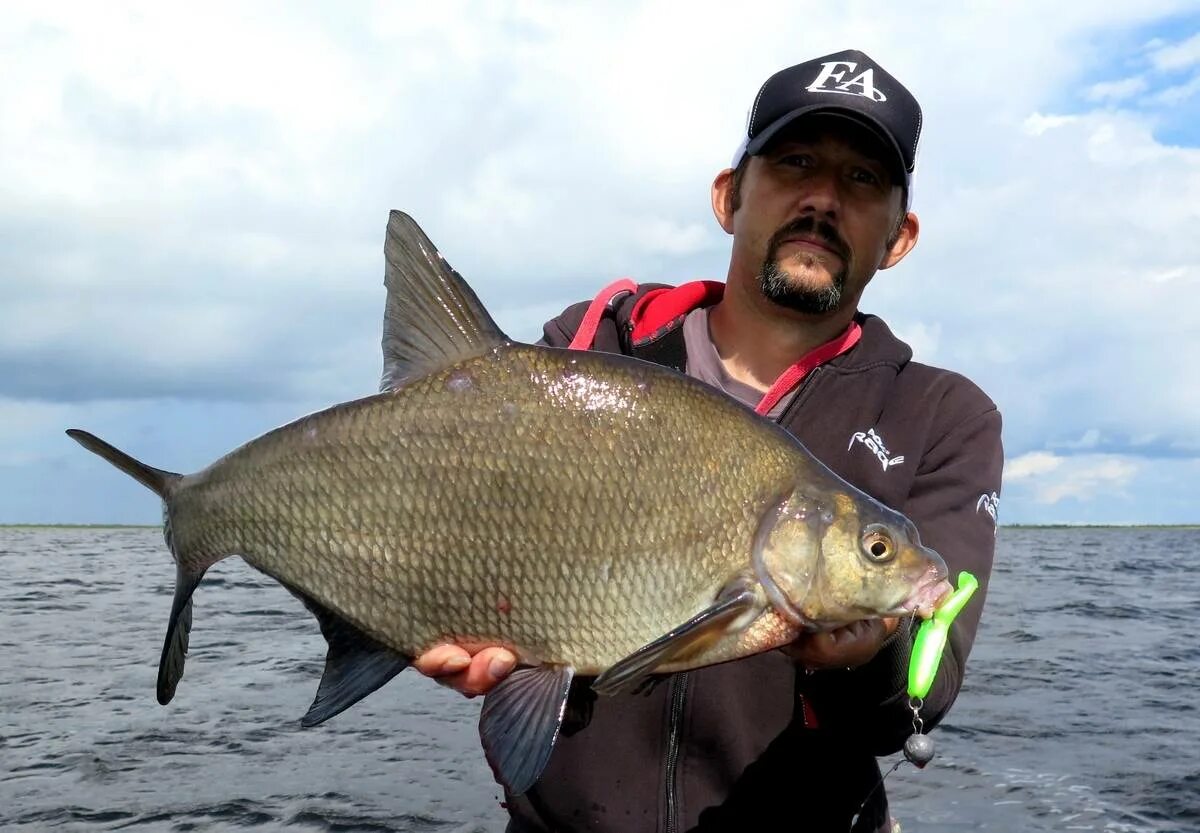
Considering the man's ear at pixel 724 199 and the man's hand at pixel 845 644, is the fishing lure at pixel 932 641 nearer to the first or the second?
the man's hand at pixel 845 644

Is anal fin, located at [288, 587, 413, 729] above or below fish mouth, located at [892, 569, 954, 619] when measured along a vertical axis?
below

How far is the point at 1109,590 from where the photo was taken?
26.9 m

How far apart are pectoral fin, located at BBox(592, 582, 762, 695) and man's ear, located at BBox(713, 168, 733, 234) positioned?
1776mm

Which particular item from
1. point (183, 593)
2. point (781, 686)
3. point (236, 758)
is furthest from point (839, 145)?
point (236, 758)

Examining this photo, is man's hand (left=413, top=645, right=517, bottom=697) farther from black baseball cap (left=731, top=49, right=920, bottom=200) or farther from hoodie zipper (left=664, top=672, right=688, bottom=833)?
black baseball cap (left=731, top=49, right=920, bottom=200)

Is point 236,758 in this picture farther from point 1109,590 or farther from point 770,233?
point 1109,590

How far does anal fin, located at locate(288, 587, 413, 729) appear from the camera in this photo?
9.11ft

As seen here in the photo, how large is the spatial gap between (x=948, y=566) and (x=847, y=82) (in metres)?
1.64

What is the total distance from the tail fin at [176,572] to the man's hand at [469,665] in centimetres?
71

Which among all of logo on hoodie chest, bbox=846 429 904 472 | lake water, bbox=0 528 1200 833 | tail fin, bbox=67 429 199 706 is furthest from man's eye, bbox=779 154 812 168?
lake water, bbox=0 528 1200 833

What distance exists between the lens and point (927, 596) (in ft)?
8.38

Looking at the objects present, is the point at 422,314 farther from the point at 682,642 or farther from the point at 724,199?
the point at 724,199

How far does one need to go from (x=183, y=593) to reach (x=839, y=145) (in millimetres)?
2484

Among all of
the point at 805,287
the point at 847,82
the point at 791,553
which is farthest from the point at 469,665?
the point at 847,82
